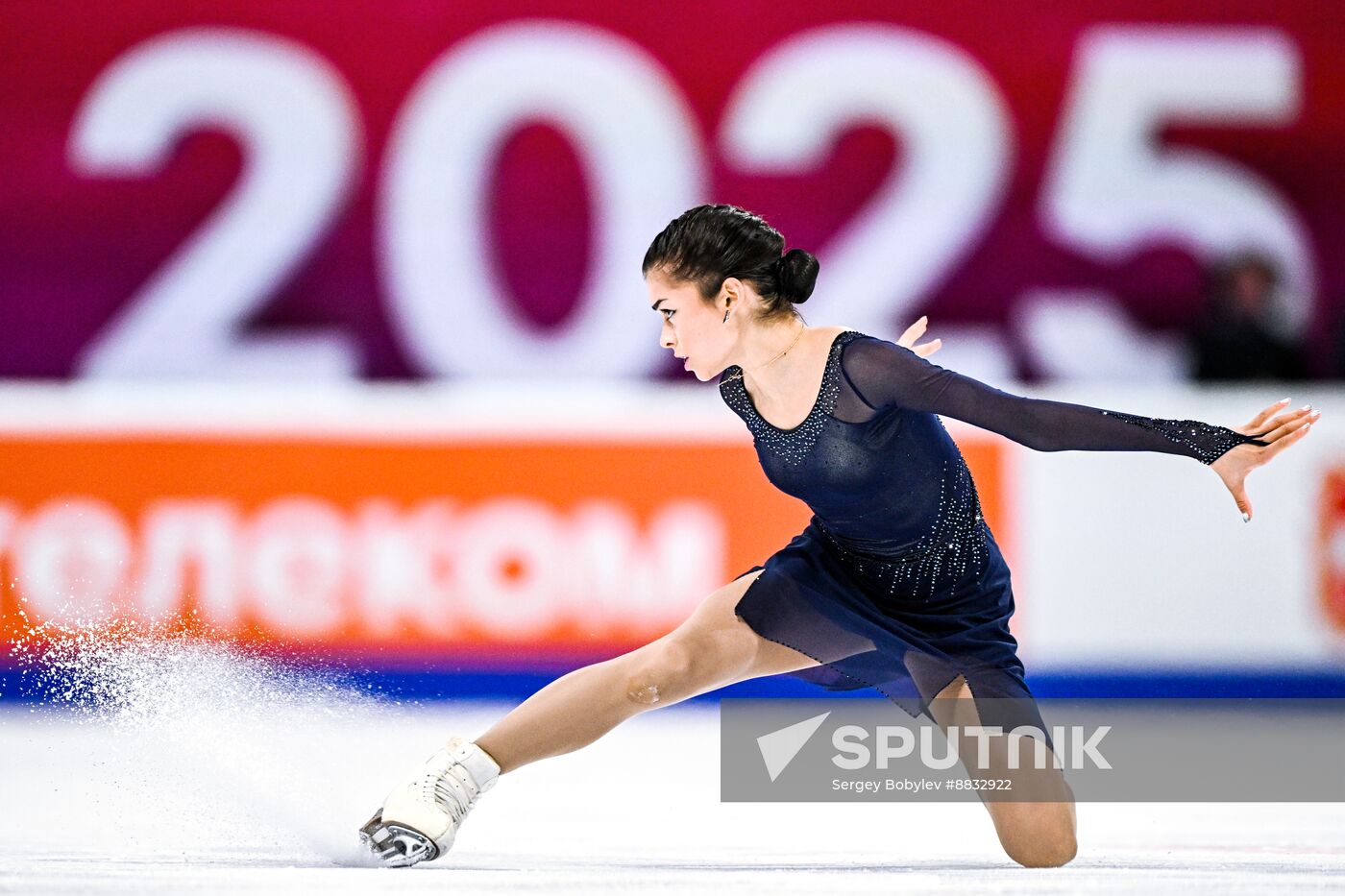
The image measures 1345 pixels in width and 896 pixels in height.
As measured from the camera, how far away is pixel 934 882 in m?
2.26

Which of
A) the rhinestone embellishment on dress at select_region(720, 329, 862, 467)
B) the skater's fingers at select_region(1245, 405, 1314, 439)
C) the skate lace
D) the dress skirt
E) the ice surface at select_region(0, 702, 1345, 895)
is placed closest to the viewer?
the ice surface at select_region(0, 702, 1345, 895)

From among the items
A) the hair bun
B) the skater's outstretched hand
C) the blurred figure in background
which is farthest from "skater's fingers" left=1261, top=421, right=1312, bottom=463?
the blurred figure in background

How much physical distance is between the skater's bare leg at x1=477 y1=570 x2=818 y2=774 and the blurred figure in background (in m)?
3.39

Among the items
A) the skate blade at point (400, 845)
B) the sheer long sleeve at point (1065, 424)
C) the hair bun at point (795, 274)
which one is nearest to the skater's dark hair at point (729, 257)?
the hair bun at point (795, 274)

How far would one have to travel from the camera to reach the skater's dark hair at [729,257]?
2566 millimetres

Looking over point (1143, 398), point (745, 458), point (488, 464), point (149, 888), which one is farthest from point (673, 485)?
point (149, 888)

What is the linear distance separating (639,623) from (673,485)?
0.43 meters

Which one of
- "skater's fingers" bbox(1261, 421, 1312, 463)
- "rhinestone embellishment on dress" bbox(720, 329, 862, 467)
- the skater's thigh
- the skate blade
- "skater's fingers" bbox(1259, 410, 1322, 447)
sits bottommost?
the skate blade

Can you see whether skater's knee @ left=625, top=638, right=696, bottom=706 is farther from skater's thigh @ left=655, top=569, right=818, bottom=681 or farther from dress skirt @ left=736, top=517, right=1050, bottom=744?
dress skirt @ left=736, top=517, right=1050, bottom=744

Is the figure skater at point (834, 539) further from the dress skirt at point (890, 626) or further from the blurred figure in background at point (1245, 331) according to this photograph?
the blurred figure in background at point (1245, 331)

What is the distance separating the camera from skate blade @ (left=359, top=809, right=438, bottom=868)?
2.43 m

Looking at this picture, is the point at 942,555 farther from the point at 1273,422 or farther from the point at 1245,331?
the point at 1245,331

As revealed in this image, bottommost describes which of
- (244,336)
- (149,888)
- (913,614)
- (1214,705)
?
(149,888)

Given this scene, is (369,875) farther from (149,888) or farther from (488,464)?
(488,464)
